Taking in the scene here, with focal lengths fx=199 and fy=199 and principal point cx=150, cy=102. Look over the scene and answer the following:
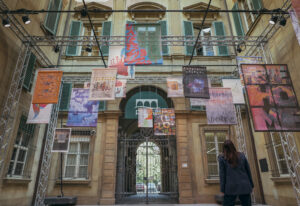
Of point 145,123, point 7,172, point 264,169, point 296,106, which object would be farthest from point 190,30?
point 7,172

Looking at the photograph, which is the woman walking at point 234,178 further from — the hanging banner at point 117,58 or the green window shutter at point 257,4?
the green window shutter at point 257,4

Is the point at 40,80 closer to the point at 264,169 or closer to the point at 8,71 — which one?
the point at 8,71

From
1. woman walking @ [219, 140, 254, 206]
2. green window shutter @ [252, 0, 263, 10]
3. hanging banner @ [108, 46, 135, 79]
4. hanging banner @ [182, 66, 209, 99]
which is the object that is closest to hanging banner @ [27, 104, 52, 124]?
hanging banner @ [108, 46, 135, 79]

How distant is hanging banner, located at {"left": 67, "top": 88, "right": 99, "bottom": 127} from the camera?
352 inches

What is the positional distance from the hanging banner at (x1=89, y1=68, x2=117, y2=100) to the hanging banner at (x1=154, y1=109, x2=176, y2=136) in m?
2.83

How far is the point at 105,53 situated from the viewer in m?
11.3

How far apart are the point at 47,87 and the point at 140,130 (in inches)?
189

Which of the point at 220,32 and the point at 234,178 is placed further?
the point at 220,32

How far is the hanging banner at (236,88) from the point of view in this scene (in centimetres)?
875

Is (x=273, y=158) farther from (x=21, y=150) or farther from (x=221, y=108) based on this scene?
(x=21, y=150)

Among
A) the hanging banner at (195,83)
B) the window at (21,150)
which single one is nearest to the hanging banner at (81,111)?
the window at (21,150)

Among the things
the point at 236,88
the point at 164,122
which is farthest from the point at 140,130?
the point at 236,88

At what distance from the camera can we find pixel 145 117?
9.55 meters

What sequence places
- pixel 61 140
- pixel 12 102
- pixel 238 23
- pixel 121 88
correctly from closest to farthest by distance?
pixel 12 102, pixel 61 140, pixel 121 88, pixel 238 23
